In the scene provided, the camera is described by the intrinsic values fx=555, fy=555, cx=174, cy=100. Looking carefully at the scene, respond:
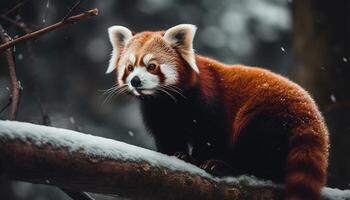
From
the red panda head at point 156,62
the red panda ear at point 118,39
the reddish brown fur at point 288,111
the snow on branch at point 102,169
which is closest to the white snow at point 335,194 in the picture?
the snow on branch at point 102,169

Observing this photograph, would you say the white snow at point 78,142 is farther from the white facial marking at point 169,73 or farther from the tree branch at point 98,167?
the white facial marking at point 169,73

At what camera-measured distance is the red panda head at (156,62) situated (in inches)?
158

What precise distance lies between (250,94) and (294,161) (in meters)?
0.75

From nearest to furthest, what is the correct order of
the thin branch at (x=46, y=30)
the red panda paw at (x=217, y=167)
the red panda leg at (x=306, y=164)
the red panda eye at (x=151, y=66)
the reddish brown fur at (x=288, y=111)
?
the thin branch at (x=46, y=30), the red panda leg at (x=306, y=164), the reddish brown fur at (x=288, y=111), the red panda paw at (x=217, y=167), the red panda eye at (x=151, y=66)

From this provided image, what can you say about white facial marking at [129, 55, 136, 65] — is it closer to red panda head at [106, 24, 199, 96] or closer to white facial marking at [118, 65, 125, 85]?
red panda head at [106, 24, 199, 96]

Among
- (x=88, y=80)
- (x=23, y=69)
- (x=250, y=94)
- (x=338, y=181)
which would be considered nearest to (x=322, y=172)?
(x=250, y=94)

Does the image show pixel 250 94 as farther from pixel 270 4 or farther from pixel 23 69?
pixel 270 4

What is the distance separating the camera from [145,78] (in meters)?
3.97

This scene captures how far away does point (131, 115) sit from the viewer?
11.1 meters

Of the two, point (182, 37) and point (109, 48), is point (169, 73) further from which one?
point (109, 48)

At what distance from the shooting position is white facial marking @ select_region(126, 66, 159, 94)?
3961 millimetres

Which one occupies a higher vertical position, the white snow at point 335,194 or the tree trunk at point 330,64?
the tree trunk at point 330,64

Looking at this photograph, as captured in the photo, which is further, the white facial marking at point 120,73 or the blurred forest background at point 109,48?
the blurred forest background at point 109,48

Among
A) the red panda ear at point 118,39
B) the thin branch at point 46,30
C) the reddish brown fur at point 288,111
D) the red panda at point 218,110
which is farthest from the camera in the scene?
the red panda ear at point 118,39
